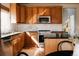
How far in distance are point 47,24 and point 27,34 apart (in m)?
0.82

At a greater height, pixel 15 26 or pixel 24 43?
pixel 15 26

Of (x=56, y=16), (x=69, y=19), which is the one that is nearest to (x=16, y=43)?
(x=56, y=16)

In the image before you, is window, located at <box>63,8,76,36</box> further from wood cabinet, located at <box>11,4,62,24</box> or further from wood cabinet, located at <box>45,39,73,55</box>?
wood cabinet, located at <box>45,39,73,55</box>

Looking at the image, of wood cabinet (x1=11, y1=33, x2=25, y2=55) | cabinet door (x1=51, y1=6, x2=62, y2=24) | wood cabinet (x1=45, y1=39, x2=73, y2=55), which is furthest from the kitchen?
wood cabinet (x1=45, y1=39, x2=73, y2=55)

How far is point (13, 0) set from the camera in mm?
Result: 750

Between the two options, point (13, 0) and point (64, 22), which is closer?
point (13, 0)

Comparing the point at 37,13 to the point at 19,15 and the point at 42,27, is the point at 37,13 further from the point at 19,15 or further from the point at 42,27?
the point at 19,15

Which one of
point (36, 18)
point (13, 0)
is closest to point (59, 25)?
point (36, 18)

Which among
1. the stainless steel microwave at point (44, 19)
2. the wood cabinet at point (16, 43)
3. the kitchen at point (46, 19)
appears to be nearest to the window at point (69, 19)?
the kitchen at point (46, 19)

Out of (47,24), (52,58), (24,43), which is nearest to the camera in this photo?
(52,58)

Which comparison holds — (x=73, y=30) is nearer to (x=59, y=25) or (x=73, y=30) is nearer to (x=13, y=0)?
(x=59, y=25)

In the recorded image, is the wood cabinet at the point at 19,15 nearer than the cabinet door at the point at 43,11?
Yes

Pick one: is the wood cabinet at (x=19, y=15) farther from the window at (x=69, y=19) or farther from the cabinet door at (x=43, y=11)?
the window at (x=69, y=19)

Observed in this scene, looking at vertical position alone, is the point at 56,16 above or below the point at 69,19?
above
